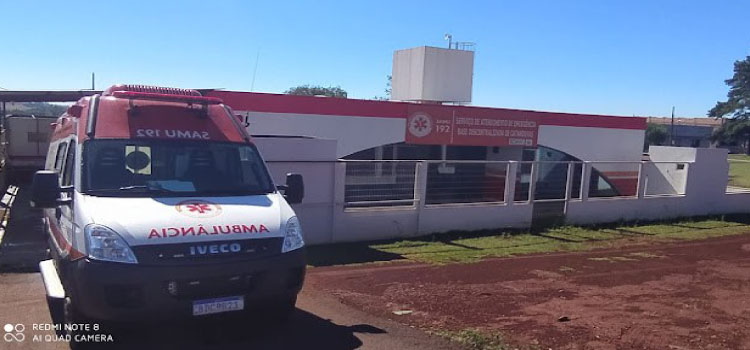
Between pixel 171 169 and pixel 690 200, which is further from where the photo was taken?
pixel 690 200

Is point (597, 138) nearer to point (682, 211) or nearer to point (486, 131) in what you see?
point (486, 131)

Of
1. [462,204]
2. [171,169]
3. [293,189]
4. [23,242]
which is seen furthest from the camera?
[462,204]

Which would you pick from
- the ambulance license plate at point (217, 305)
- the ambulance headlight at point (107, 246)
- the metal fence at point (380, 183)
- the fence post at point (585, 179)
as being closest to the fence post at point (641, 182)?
the fence post at point (585, 179)

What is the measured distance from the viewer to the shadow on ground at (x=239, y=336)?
→ 5.27m

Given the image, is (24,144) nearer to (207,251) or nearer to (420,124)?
(420,124)

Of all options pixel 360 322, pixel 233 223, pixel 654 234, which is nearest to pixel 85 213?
pixel 233 223

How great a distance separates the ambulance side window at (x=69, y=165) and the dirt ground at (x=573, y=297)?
10.4ft

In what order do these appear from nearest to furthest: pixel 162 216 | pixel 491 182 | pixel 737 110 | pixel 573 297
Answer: pixel 162 216
pixel 573 297
pixel 491 182
pixel 737 110

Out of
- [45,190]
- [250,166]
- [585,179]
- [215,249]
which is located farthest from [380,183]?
[45,190]

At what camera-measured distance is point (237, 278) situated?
4980mm

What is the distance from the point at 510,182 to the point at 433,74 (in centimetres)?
1390

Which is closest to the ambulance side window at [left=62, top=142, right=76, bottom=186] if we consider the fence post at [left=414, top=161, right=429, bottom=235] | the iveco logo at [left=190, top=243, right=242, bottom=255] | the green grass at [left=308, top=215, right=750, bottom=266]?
the iveco logo at [left=190, top=243, right=242, bottom=255]

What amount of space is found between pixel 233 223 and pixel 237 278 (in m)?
0.48

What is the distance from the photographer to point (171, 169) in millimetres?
5863
